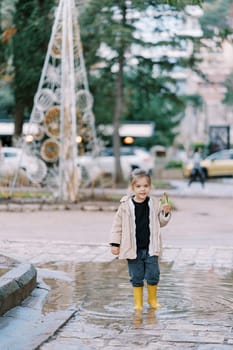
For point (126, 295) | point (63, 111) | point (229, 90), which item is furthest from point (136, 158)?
point (126, 295)

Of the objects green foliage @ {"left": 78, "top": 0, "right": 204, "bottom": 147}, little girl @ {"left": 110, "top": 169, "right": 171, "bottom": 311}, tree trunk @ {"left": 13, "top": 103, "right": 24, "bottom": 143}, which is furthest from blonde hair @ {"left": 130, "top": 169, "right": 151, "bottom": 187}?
tree trunk @ {"left": 13, "top": 103, "right": 24, "bottom": 143}

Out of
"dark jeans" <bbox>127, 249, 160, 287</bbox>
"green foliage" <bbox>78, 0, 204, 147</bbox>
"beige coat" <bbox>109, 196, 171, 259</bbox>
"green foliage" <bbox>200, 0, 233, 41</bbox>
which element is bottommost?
"dark jeans" <bbox>127, 249, 160, 287</bbox>

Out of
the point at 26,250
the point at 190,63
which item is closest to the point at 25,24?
the point at 190,63

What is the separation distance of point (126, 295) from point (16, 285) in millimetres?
1384

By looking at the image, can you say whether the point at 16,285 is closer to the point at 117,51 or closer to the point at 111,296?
the point at 111,296

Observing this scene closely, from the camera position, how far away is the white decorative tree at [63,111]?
856 inches

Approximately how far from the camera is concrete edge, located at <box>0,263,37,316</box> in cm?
774

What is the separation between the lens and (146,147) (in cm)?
5909

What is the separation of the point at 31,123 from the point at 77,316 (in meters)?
14.9

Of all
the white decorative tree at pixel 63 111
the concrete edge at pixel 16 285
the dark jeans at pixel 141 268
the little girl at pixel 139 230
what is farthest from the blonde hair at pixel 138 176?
the white decorative tree at pixel 63 111

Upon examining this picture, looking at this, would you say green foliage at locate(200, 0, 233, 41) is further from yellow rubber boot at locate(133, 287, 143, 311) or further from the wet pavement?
yellow rubber boot at locate(133, 287, 143, 311)

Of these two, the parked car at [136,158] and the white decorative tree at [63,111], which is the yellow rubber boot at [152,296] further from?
the parked car at [136,158]

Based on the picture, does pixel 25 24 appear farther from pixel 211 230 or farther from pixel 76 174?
pixel 211 230

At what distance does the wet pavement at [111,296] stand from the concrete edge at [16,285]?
94mm
